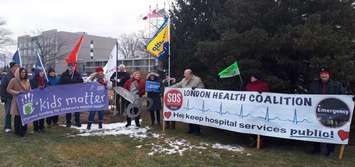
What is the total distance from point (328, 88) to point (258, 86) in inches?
60.1

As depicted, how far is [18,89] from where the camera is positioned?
35.1ft

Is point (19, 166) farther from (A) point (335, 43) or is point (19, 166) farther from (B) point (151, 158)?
(A) point (335, 43)

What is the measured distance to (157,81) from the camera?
12.0m

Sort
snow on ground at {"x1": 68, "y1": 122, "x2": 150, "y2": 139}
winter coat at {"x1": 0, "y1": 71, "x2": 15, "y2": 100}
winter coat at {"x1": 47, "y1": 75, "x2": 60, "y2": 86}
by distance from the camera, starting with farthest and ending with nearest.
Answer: winter coat at {"x1": 47, "y1": 75, "x2": 60, "y2": 86}, winter coat at {"x1": 0, "y1": 71, "x2": 15, "y2": 100}, snow on ground at {"x1": 68, "y1": 122, "x2": 150, "y2": 139}

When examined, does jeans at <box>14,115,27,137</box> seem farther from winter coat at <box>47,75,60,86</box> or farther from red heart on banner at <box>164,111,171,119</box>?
red heart on banner at <box>164,111,171,119</box>

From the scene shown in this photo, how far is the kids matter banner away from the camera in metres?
10.8

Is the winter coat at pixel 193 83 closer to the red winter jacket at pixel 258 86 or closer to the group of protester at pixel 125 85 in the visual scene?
the group of protester at pixel 125 85

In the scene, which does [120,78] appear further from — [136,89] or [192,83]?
[192,83]

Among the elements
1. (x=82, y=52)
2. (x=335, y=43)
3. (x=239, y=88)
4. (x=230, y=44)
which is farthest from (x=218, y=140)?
(x=82, y=52)

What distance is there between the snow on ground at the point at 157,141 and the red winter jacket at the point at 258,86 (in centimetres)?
138

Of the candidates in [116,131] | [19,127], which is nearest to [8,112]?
[19,127]

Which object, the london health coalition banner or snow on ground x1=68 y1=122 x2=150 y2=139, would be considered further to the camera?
snow on ground x1=68 y1=122 x2=150 y2=139

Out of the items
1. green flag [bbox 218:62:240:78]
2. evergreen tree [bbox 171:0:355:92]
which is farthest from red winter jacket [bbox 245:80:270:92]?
green flag [bbox 218:62:240:78]

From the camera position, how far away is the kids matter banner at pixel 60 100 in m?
10.8
